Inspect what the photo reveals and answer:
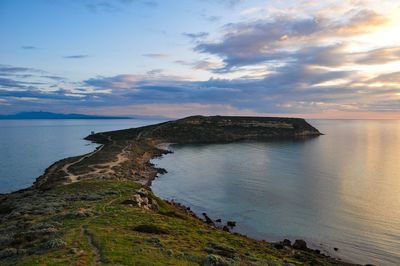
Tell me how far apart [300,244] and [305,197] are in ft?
89.3

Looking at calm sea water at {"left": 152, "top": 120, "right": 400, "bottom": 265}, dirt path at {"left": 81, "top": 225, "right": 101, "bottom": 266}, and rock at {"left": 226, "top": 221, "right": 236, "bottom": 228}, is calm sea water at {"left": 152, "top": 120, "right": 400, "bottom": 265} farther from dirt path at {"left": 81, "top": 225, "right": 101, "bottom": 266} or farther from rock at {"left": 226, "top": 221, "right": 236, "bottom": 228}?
dirt path at {"left": 81, "top": 225, "right": 101, "bottom": 266}

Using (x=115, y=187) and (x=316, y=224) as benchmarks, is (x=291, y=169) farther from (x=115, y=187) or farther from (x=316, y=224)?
(x=115, y=187)

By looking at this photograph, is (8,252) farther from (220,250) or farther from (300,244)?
(300,244)

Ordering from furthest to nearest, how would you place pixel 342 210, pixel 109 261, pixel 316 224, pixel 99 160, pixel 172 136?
pixel 172 136 → pixel 99 160 → pixel 342 210 → pixel 316 224 → pixel 109 261

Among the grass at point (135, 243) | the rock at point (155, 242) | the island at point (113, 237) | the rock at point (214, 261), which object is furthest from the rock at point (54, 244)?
the rock at point (214, 261)

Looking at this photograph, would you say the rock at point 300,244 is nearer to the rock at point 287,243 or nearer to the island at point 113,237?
the island at point 113,237

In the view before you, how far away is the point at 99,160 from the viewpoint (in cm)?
9788

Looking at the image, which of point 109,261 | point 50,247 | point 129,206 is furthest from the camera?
point 129,206

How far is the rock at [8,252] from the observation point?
24.0 m

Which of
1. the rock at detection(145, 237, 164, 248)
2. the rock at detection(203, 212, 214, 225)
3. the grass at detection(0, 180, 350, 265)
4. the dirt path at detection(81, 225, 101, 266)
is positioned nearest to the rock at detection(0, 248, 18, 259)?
the grass at detection(0, 180, 350, 265)

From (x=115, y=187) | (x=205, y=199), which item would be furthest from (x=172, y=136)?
(x=115, y=187)

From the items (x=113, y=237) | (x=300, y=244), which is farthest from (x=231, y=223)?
(x=113, y=237)

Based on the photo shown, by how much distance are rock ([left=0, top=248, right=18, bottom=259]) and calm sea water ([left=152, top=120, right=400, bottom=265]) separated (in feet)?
99.4

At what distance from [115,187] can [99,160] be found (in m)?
48.7
